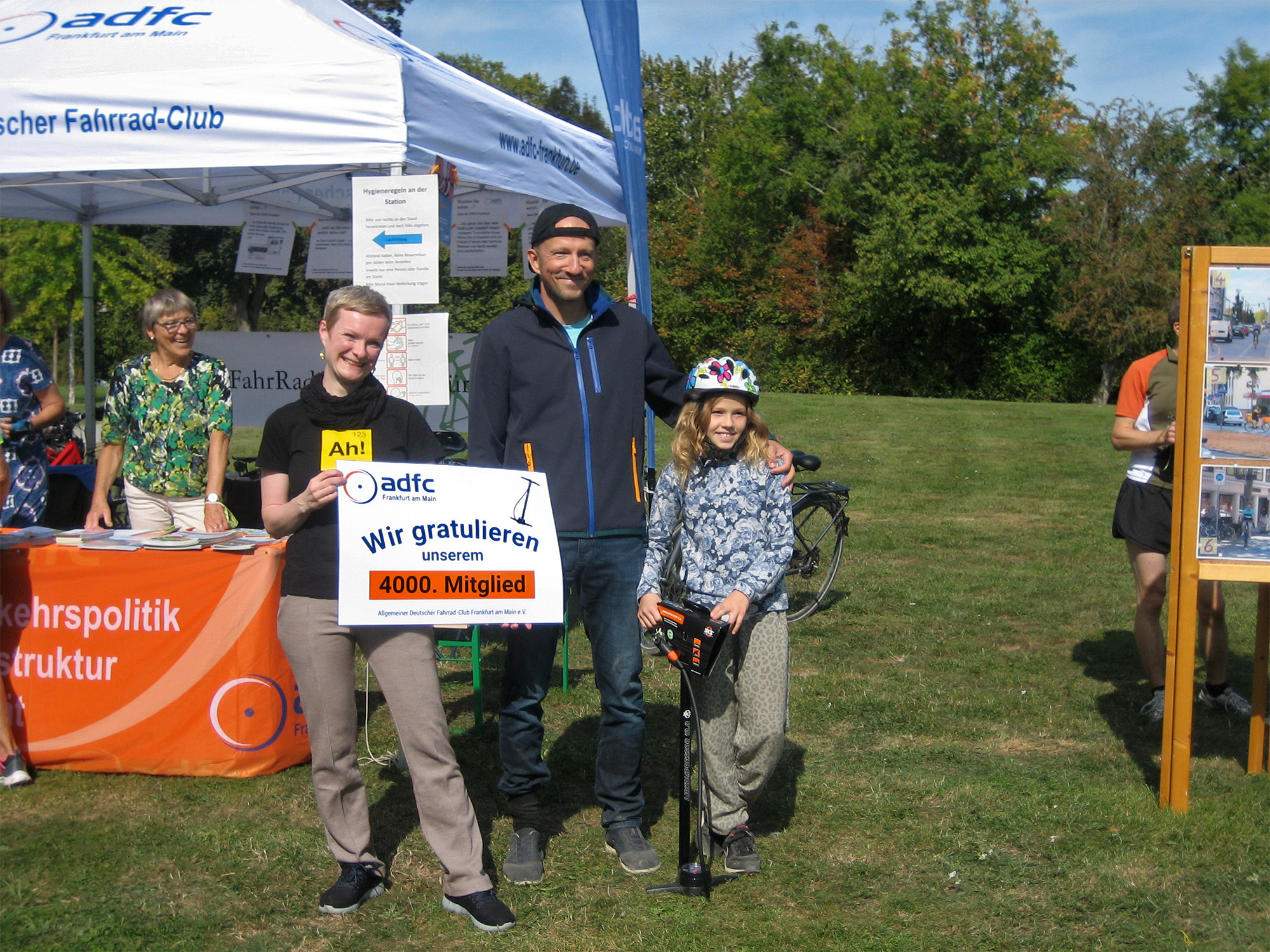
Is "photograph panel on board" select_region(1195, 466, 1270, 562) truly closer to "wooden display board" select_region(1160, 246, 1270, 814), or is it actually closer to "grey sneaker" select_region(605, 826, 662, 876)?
"wooden display board" select_region(1160, 246, 1270, 814)

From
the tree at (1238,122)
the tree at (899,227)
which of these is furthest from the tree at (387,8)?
the tree at (1238,122)

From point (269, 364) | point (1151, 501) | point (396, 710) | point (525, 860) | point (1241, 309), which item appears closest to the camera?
point (396, 710)

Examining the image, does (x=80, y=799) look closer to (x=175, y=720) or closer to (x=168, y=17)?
(x=175, y=720)

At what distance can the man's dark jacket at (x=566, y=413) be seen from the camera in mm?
3672

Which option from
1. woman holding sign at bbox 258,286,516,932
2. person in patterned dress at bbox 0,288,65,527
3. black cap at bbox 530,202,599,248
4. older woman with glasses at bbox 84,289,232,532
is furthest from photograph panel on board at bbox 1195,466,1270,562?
person in patterned dress at bbox 0,288,65,527

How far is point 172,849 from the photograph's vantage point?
3988 mm

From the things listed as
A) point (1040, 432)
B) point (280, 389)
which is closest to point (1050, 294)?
point (1040, 432)

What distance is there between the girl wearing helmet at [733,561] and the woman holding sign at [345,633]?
78 centimetres

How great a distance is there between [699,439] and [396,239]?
1.84 meters

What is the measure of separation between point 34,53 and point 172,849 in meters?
3.85

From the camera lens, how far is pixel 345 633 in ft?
11.1

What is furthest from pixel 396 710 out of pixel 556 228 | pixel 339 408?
pixel 556 228

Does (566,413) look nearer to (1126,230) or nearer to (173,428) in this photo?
(173,428)

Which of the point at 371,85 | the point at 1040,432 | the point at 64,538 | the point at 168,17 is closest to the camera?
the point at 64,538
